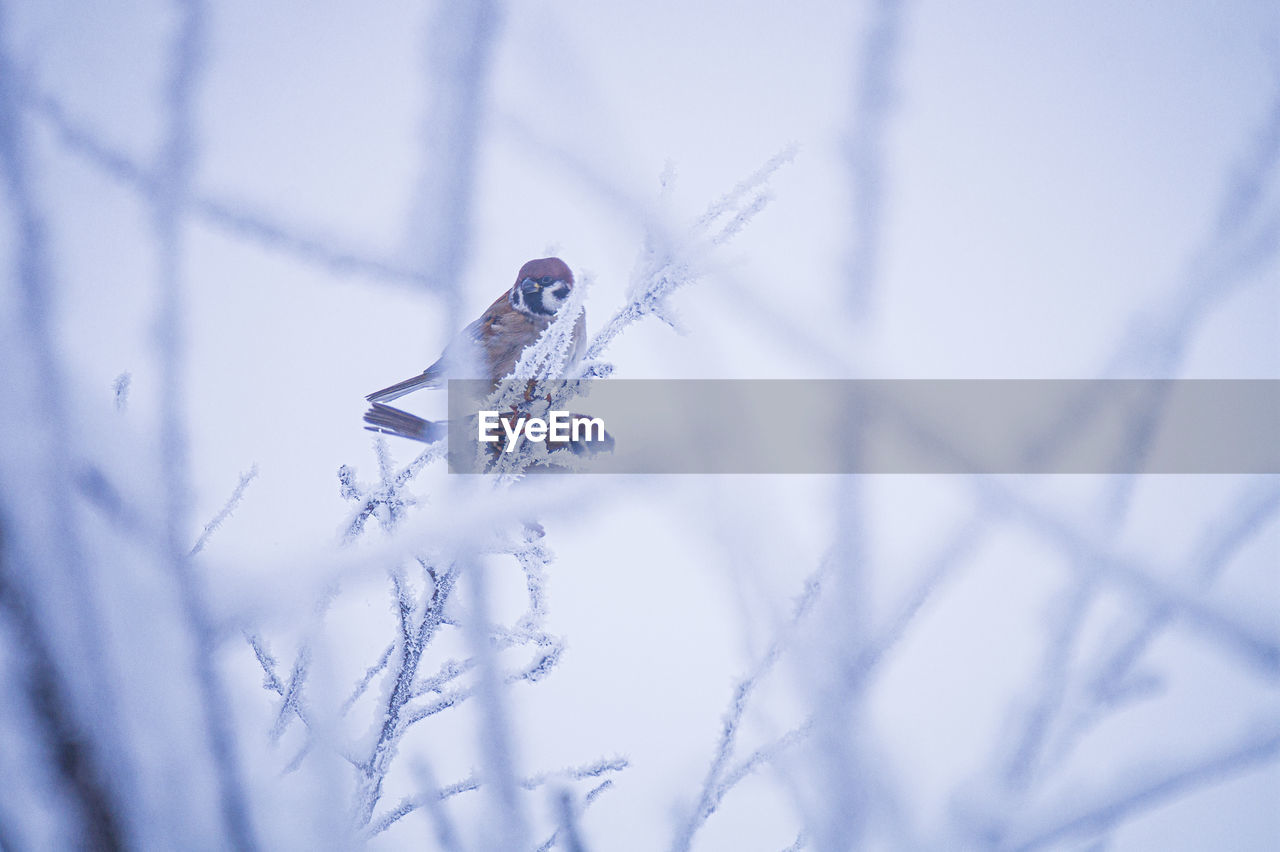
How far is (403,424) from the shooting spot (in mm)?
1460

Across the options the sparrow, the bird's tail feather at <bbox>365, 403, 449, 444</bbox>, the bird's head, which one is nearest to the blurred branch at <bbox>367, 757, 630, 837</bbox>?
the bird's tail feather at <bbox>365, 403, 449, 444</bbox>

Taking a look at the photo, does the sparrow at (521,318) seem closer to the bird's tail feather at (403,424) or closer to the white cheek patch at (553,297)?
the white cheek patch at (553,297)

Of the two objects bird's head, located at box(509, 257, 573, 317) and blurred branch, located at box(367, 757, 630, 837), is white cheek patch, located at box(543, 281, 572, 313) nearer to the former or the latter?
bird's head, located at box(509, 257, 573, 317)

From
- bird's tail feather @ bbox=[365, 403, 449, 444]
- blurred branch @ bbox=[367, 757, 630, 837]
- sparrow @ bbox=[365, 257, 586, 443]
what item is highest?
sparrow @ bbox=[365, 257, 586, 443]

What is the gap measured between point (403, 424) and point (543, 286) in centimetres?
123

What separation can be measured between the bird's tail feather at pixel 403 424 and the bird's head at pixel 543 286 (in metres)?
1.11

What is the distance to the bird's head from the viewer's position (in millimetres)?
2516

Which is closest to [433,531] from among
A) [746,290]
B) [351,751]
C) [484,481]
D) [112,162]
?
[746,290]

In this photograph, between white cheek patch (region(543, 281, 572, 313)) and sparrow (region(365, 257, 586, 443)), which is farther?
white cheek patch (region(543, 281, 572, 313))

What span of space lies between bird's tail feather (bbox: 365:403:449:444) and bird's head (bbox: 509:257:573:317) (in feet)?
3.64

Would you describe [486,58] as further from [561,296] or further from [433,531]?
[561,296]

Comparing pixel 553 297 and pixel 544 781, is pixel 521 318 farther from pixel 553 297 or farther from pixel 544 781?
pixel 544 781

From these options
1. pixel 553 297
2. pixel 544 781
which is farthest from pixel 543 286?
pixel 544 781

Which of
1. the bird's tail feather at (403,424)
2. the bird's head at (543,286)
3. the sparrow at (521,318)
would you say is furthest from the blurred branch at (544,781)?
the bird's head at (543,286)
